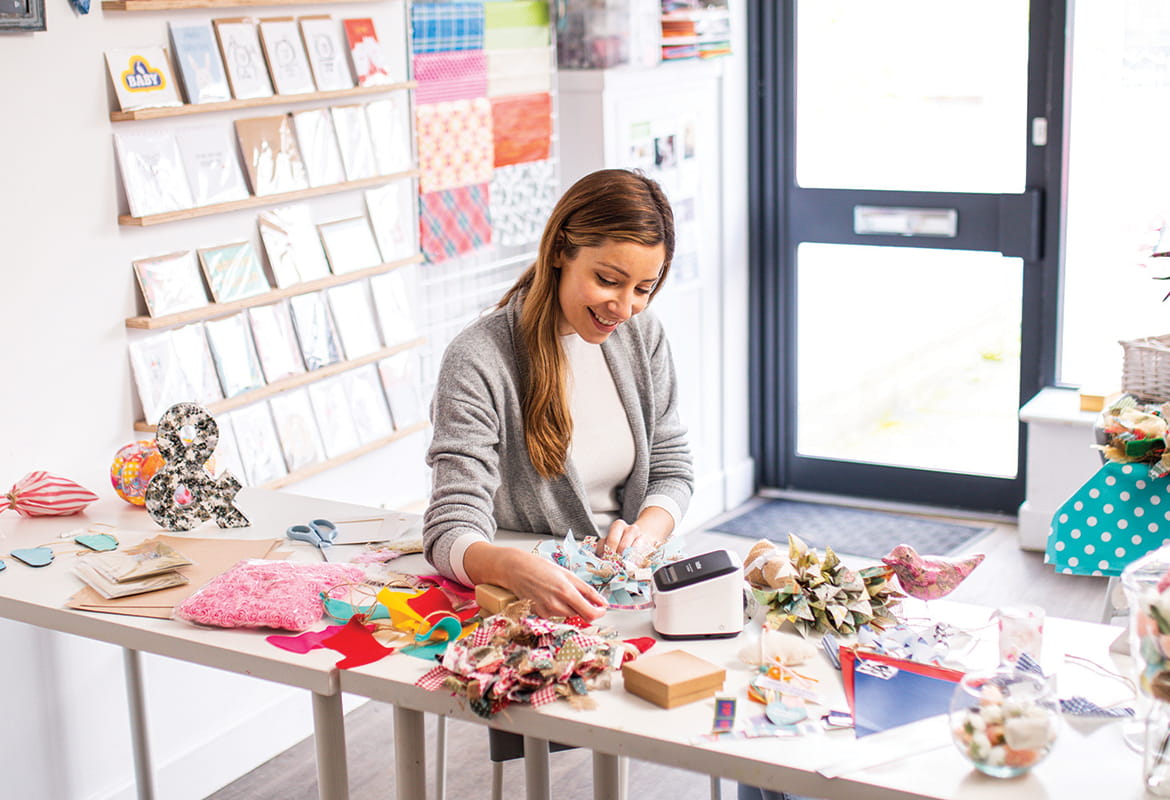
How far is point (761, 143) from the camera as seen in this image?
463cm

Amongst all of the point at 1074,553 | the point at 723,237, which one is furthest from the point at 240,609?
the point at 723,237

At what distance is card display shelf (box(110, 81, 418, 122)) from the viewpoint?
97.9 inches

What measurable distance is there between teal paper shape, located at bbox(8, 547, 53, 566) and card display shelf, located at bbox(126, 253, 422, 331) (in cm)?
59

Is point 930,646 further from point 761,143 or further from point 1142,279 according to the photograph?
point 761,143

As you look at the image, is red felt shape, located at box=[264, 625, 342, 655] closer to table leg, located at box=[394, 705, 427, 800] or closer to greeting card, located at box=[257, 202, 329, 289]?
table leg, located at box=[394, 705, 427, 800]

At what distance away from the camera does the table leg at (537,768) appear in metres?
1.97

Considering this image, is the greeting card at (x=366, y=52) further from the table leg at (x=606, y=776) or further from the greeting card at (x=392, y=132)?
the table leg at (x=606, y=776)

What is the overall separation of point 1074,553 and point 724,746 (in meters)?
1.05

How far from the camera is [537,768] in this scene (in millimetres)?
1995

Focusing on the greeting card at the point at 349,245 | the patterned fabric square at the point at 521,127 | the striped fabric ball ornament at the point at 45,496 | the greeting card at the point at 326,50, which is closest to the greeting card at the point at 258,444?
the greeting card at the point at 349,245

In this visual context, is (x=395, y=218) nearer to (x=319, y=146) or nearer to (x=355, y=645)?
(x=319, y=146)

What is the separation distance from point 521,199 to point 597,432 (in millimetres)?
1612

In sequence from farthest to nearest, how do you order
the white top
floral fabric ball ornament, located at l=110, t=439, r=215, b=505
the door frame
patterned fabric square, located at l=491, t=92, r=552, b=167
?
the door frame < patterned fabric square, located at l=491, t=92, r=552, b=167 < floral fabric ball ornament, located at l=110, t=439, r=215, b=505 < the white top

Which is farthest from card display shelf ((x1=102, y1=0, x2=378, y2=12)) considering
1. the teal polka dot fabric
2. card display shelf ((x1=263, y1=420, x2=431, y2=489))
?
the teal polka dot fabric
